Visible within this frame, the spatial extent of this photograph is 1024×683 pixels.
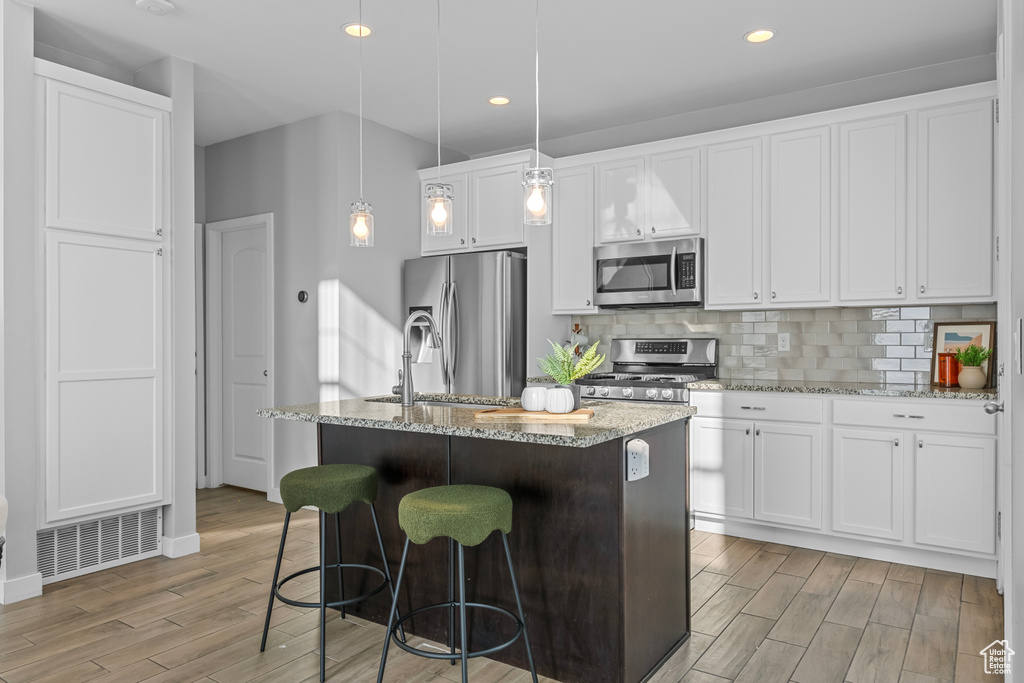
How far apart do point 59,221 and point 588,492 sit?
285 centimetres

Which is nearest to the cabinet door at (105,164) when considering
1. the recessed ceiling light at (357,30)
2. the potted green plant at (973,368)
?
the recessed ceiling light at (357,30)

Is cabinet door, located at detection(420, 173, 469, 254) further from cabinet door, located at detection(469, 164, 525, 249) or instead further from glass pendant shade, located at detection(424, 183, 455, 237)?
glass pendant shade, located at detection(424, 183, 455, 237)

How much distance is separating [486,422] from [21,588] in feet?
8.04

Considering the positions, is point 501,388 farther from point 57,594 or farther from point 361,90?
point 57,594

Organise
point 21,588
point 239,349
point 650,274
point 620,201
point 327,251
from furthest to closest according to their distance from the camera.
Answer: point 239,349 < point 327,251 < point 620,201 < point 650,274 < point 21,588

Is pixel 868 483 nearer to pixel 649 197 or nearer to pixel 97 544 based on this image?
pixel 649 197

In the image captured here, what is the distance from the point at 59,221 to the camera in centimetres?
325

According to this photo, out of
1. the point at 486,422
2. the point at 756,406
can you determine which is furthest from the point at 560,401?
the point at 756,406

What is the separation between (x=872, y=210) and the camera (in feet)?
12.3

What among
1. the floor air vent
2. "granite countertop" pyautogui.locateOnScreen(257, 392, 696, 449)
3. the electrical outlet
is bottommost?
the floor air vent

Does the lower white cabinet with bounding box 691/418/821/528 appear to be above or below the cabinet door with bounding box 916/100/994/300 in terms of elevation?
below

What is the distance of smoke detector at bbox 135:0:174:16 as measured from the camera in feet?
10.3

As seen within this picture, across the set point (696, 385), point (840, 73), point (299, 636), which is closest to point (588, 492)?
point (299, 636)

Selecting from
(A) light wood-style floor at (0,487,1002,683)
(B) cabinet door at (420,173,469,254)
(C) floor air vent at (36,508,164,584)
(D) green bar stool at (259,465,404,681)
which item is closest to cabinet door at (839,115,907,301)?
(A) light wood-style floor at (0,487,1002,683)
